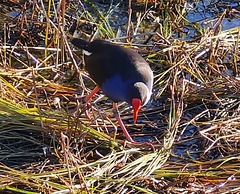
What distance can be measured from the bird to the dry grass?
162mm

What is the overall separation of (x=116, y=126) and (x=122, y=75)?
48 cm

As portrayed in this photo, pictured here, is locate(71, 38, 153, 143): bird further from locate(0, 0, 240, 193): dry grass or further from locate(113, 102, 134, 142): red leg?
locate(0, 0, 240, 193): dry grass

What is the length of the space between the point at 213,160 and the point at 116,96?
765 millimetres

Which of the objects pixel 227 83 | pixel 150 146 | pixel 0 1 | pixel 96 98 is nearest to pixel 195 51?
pixel 227 83

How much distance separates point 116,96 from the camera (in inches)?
125

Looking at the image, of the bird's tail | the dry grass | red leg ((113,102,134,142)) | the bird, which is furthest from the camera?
the bird's tail

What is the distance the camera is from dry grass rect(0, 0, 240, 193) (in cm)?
276

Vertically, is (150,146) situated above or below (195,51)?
below

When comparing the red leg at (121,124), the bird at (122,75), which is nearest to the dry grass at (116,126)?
the red leg at (121,124)

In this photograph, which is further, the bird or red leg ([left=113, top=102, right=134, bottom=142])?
red leg ([left=113, top=102, right=134, bottom=142])

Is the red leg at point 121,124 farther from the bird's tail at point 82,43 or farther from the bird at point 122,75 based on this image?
the bird's tail at point 82,43

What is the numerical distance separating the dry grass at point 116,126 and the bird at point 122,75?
6.4 inches

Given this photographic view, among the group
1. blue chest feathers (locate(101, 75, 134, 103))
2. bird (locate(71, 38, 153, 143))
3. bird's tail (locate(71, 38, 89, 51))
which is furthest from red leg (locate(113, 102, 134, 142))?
bird's tail (locate(71, 38, 89, 51))

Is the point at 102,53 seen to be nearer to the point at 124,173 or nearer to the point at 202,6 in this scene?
the point at 124,173
